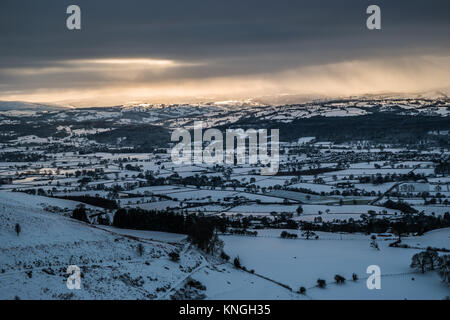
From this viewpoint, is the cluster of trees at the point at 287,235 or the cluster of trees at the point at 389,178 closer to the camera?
the cluster of trees at the point at 287,235

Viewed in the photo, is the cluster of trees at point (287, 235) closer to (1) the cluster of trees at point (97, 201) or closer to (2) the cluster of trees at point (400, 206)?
(2) the cluster of trees at point (400, 206)

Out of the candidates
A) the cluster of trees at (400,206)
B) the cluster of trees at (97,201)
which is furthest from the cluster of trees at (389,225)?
the cluster of trees at (97,201)

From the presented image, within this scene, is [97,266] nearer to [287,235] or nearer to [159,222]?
[159,222]

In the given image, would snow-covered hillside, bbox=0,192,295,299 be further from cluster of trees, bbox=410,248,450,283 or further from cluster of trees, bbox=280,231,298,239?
cluster of trees, bbox=410,248,450,283

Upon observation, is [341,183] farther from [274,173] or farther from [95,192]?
[95,192]

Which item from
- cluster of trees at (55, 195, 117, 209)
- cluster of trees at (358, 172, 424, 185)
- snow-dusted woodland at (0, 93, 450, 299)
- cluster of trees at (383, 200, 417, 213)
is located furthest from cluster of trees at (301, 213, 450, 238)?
cluster of trees at (358, 172, 424, 185)


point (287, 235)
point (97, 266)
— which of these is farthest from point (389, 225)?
point (97, 266)

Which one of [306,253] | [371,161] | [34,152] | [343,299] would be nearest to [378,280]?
[343,299]

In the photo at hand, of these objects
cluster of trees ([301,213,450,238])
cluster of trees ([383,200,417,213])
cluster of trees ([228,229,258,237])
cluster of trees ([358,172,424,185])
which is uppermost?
cluster of trees ([358,172,424,185])
